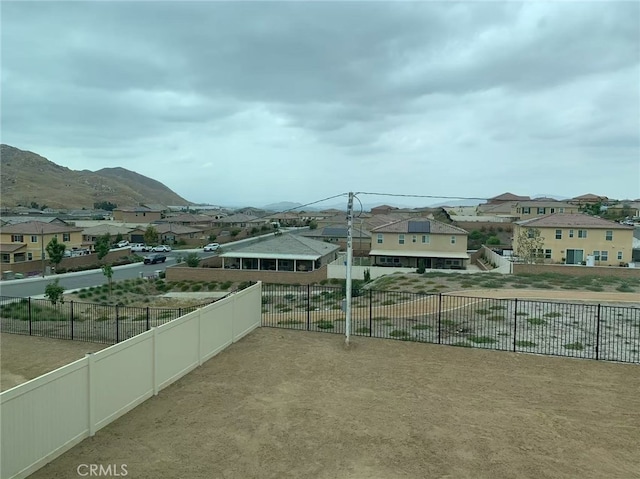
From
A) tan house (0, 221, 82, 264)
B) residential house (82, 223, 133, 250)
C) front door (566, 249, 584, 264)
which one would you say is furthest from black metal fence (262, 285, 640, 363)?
residential house (82, 223, 133, 250)

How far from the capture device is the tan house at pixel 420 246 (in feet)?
169

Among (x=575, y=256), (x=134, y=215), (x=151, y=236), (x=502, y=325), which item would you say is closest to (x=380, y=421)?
(x=502, y=325)

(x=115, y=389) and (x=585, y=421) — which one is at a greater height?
(x=115, y=389)

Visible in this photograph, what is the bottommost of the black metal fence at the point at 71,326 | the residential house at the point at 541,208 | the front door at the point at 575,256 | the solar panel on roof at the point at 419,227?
the black metal fence at the point at 71,326

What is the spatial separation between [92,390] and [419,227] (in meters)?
47.4

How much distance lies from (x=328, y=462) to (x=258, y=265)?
40878mm

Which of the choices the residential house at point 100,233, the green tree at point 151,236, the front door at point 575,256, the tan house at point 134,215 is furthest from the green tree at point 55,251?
the tan house at point 134,215

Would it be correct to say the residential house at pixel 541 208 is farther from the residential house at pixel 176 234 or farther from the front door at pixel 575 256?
the residential house at pixel 176 234

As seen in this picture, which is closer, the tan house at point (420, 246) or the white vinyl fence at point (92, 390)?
the white vinyl fence at point (92, 390)

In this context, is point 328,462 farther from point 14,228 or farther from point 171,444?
point 14,228

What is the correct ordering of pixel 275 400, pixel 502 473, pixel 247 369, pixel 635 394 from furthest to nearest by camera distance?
pixel 247 369 < pixel 635 394 < pixel 275 400 < pixel 502 473

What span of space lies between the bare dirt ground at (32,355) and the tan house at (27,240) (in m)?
42.3

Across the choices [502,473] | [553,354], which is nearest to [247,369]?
[502,473]

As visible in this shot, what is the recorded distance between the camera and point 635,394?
11.8 metres
